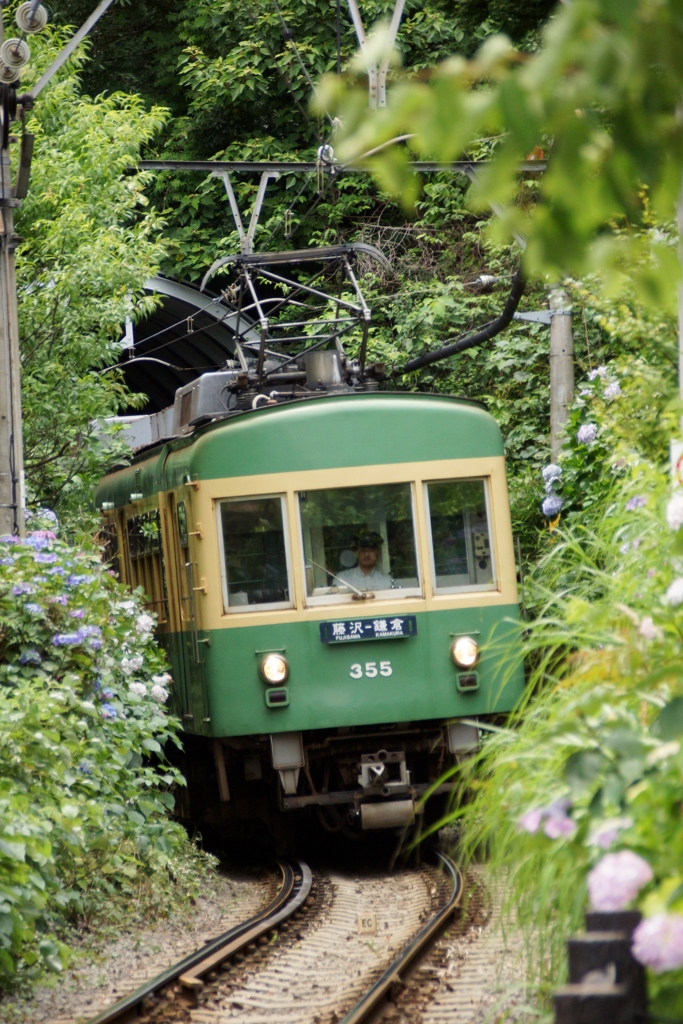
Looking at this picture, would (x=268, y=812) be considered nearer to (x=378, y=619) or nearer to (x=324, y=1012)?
(x=378, y=619)

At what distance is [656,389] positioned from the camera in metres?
7.32

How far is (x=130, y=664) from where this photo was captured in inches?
307

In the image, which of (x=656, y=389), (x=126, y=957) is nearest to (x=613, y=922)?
(x=126, y=957)

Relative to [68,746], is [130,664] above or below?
above

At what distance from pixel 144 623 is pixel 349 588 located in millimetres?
1407

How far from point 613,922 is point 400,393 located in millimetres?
6937

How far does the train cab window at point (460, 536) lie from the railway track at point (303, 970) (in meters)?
1.85

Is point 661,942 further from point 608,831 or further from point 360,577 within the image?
point 360,577

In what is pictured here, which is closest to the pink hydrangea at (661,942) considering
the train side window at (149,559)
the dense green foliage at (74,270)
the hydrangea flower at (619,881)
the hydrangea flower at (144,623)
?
the hydrangea flower at (619,881)

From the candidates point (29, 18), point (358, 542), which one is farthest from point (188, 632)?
point (29, 18)

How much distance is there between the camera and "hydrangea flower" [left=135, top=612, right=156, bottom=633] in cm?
809

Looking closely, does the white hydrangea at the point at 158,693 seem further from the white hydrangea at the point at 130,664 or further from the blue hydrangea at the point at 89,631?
the blue hydrangea at the point at 89,631

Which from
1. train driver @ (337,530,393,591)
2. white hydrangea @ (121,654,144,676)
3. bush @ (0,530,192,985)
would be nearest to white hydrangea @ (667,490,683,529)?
bush @ (0,530,192,985)

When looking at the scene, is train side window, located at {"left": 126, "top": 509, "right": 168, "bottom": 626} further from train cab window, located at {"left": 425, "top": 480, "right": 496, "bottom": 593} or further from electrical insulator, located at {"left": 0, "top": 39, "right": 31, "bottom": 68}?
electrical insulator, located at {"left": 0, "top": 39, "right": 31, "bottom": 68}
